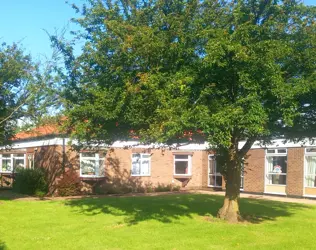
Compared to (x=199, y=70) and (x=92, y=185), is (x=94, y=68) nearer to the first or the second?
(x=199, y=70)

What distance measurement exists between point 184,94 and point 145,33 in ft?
5.85

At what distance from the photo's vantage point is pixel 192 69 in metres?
10.7

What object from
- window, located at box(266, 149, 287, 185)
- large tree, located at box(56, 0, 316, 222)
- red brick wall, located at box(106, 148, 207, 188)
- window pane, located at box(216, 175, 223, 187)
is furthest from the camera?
window pane, located at box(216, 175, 223, 187)

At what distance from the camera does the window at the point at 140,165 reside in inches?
1051

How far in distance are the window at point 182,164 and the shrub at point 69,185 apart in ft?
24.6

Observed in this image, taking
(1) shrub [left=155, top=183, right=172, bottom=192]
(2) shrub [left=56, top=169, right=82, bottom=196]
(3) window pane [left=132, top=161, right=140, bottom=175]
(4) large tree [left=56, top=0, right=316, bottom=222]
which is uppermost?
(4) large tree [left=56, top=0, right=316, bottom=222]

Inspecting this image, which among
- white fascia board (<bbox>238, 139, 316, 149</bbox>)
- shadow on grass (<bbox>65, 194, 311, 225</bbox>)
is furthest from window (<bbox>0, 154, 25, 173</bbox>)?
white fascia board (<bbox>238, 139, 316, 149</bbox>)

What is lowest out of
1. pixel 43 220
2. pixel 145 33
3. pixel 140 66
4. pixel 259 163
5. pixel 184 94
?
pixel 43 220

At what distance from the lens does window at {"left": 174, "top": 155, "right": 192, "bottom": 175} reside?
28.7 m

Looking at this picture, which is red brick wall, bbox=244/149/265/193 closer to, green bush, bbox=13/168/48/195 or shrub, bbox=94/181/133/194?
shrub, bbox=94/181/133/194

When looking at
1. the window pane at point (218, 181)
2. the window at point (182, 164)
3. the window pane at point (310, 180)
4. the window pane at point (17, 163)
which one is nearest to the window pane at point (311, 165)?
the window pane at point (310, 180)

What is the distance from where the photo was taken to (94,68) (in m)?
12.0

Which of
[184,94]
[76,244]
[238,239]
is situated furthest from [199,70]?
[76,244]

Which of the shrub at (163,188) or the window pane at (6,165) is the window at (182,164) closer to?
the shrub at (163,188)
